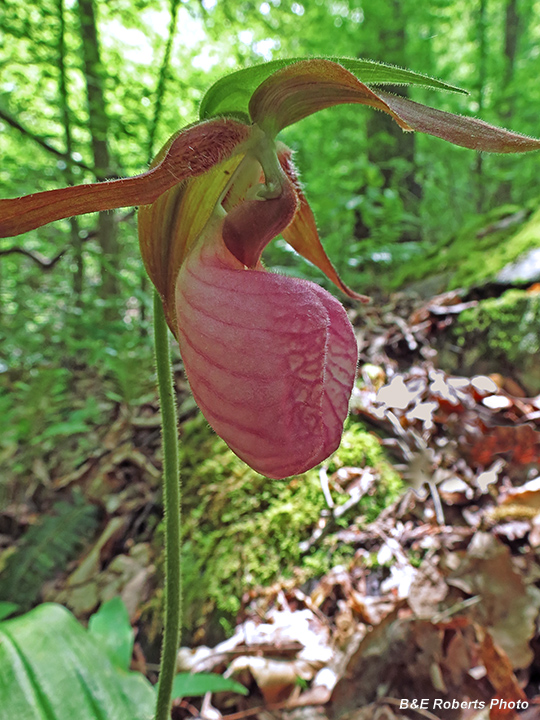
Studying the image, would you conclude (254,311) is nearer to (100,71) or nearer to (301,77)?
(301,77)

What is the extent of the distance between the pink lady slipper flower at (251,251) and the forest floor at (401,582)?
74 cm

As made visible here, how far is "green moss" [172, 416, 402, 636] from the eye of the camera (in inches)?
50.6

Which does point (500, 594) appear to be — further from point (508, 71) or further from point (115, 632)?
point (508, 71)

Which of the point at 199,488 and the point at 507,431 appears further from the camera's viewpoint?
the point at 199,488

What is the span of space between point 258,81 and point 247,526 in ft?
4.01

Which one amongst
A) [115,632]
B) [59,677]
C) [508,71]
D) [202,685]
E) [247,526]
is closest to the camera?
[59,677]

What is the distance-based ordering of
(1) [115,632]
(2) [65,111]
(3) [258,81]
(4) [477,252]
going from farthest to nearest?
(4) [477,252], (2) [65,111], (1) [115,632], (3) [258,81]

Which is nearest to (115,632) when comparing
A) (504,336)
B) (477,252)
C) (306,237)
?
(306,237)

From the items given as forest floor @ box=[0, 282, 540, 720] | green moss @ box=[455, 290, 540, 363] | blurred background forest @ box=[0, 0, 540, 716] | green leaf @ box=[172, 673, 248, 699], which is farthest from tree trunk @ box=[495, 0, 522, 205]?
green leaf @ box=[172, 673, 248, 699]

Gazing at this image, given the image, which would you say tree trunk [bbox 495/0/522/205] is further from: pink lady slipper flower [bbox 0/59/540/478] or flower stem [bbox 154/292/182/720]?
flower stem [bbox 154/292/182/720]

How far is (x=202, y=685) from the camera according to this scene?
1.00 meters

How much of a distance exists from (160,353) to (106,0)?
2500 millimetres

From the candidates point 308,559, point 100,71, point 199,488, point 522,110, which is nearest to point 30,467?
point 199,488

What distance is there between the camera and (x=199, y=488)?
1.64m
